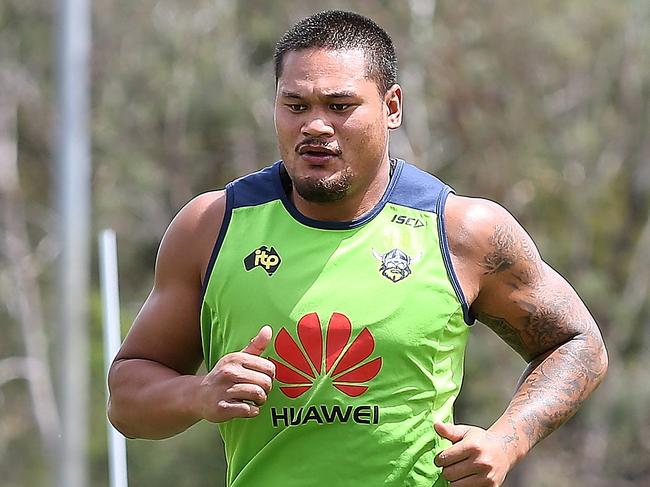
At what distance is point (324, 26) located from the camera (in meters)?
4.30

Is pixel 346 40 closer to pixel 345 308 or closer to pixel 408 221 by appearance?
pixel 408 221

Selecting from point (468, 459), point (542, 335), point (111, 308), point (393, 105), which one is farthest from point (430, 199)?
point (111, 308)

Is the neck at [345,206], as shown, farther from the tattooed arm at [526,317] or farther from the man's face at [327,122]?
the tattooed arm at [526,317]

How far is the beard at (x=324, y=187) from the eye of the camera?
4.13m

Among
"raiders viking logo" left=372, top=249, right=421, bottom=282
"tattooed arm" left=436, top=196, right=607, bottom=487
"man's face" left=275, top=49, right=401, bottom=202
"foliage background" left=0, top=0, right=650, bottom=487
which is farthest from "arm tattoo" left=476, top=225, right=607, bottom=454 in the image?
"foliage background" left=0, top=0, right=650, bottom=487

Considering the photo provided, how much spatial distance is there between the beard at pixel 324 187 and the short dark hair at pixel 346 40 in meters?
0.30

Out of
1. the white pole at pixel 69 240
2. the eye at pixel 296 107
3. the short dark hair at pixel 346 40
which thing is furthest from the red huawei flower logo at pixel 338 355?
the white pole at pixel 69 240

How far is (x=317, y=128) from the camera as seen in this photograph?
407 centimetres

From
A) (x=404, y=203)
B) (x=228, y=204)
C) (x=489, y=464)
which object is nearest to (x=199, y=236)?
(x=228, y=204)

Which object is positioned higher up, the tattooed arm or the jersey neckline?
the jersey neckline

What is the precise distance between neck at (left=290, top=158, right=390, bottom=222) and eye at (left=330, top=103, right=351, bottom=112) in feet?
0.84

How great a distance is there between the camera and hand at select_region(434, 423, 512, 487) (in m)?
3.86

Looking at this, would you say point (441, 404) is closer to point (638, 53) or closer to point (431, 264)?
point (431, 264)

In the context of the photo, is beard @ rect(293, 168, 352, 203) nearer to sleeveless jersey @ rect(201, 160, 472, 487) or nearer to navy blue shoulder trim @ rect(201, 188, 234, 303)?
sleeveless jersey @ rect(201, 160, 472, 487)
